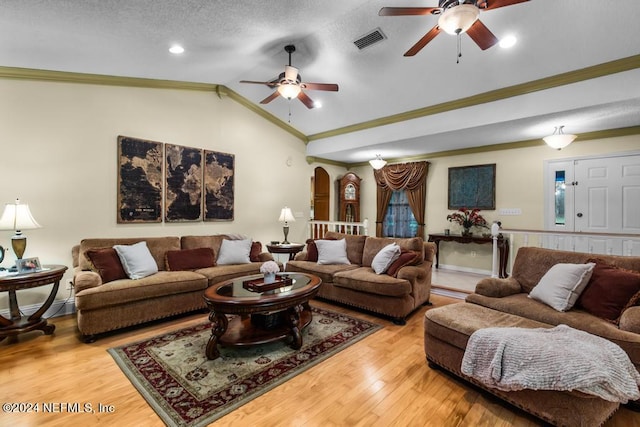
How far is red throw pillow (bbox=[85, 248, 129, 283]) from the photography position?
126 inches

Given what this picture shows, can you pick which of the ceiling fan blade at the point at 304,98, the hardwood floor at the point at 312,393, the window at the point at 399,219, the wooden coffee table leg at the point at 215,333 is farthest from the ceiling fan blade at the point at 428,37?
the window at the point at 399,219

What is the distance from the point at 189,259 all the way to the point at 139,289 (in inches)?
34.3

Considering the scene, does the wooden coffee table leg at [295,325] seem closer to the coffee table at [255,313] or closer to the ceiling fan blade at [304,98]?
the coffee table at [255,313]

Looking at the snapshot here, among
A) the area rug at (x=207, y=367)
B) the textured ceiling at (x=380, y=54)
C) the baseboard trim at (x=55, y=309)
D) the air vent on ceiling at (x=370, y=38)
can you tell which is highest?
the air vent on ceiling at (x=370, y=38)

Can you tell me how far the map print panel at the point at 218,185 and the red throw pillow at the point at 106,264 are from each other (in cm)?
159

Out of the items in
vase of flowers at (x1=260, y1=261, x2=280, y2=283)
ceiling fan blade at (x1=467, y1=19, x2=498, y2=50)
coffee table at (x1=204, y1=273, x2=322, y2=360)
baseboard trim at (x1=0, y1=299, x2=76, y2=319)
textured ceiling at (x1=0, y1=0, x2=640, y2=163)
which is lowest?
baseboard trim at (x1=0, y1=299, x2=76, y2=319)

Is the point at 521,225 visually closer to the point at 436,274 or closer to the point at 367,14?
the point at 436,274

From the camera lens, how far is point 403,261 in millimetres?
3551

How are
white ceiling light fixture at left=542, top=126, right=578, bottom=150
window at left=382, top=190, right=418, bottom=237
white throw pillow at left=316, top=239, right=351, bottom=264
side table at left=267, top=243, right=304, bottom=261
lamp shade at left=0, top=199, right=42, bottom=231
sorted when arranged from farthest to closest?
window at left=382, top=190, right=418, bottom=237 < side table at left=267, top=243, right=304, bottom=261 < white throw pillow at left=316, top=239, right=351, bottom=264 < white ceiling light fixture at left=542, top=126, right=578, bottom=150 < lamp shade at left=0, top=199, right=42, bottom=231

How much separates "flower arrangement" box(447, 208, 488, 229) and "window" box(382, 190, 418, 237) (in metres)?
1.04

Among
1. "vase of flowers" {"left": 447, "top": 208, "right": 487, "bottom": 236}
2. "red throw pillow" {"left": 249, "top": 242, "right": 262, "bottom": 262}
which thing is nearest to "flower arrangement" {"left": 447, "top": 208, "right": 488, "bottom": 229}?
"vase of flowers" {"left": 447, "top": 208, "right": 487, "bottom": 236}

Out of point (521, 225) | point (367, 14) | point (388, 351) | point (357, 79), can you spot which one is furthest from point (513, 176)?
point (388, 351)

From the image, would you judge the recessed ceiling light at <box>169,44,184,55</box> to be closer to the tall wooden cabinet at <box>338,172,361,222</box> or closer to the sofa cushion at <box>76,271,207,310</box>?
the sofa cushion at <box>76,271,207,310</box>

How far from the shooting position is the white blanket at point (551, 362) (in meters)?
1.54
